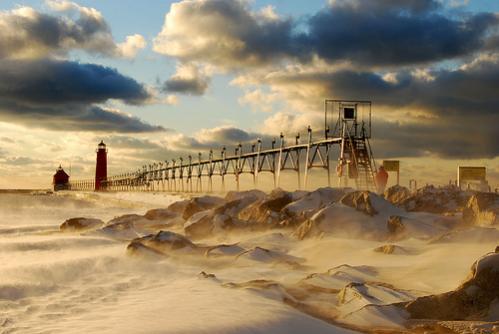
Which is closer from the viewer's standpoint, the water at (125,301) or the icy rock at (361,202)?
the water at (125,301)

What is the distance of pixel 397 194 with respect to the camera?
14914mm

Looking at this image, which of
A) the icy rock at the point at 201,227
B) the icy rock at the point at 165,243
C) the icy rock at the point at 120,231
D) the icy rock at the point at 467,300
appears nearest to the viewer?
the icy rock at the point at 467,300

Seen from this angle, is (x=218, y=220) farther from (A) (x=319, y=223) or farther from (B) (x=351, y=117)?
(B) (x=351, y=117)

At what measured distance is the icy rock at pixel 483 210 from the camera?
9.77 m

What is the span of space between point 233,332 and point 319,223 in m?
6.56

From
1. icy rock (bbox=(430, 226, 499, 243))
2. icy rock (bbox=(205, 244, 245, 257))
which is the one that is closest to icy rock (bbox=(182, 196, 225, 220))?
icy rock (bbox=(205, 244, 245, 257))

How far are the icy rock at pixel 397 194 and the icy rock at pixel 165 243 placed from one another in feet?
20.0

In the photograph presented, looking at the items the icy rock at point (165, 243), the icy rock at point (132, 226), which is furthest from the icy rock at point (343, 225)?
the icy rock at point (132, 226)

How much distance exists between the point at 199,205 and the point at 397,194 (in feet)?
20.0

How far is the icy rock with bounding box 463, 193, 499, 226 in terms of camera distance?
32.1 ft

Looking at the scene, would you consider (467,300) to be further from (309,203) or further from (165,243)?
Answer: (309,203)

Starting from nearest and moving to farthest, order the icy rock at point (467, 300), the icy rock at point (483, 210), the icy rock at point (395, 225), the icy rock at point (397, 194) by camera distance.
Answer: the icy rock at point (467, 300)
the icy rock at point (483, 210)
the icy rock at point (395, 225)
the icy rock at point (397, 194)

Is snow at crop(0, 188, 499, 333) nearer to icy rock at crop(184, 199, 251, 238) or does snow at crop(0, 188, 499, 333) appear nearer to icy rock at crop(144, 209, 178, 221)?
icy rock at crop(184, 199, 251, 238)

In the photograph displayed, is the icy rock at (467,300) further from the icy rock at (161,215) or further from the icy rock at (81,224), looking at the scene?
the icy rock at (161,215)
